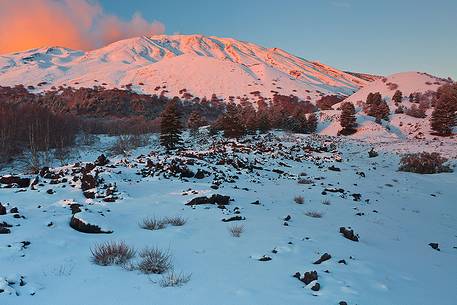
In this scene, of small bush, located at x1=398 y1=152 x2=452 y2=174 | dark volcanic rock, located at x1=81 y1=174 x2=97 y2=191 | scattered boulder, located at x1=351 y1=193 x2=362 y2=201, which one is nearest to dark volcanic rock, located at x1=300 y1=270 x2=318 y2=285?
dark volcanic rock, located at x1=81 y1=174 x2=97 y2=191

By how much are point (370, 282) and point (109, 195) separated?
6613 millimetres

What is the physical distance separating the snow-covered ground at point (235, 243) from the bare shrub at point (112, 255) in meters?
0.14

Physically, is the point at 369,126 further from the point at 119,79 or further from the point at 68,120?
the point at 119,79

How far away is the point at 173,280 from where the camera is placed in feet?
14.2

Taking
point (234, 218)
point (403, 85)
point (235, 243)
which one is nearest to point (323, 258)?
point (235, 243)

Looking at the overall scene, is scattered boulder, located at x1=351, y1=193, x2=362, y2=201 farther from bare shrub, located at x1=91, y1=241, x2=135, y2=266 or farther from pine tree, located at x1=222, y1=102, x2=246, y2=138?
→ pine tree, located at x1=222, y1=102, x2=246, y2=138

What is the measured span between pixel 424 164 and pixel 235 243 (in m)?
17.1

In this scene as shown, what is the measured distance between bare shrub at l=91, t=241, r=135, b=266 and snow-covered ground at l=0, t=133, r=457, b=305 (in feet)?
0.47

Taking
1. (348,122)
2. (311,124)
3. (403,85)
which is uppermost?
(403,85)

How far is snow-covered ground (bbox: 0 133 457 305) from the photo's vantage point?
13.7 feet

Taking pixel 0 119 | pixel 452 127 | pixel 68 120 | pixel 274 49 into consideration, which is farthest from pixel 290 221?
pixel 274 49

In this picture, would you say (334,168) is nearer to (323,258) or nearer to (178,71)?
(323,258)

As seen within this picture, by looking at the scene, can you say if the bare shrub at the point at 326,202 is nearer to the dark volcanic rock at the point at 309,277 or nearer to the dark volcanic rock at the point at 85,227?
the dark volcanic rock at the point at 309,277

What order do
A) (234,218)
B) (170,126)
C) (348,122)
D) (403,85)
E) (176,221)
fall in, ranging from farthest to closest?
(403,85), (348,122), (170,126), (234,218), (176,221)
